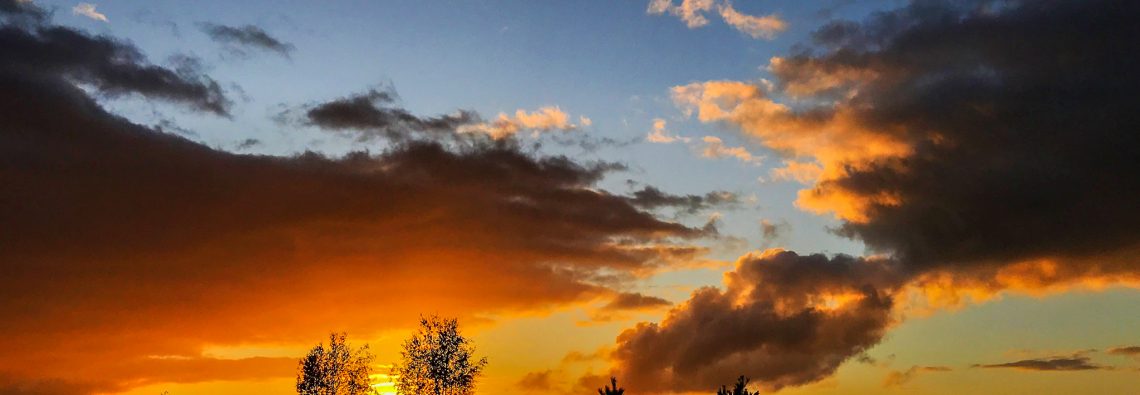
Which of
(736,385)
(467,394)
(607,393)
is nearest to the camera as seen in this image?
(607,393)

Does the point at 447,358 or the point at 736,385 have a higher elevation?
the point at 447,358

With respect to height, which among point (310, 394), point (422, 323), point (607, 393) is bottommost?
point (607, 393)

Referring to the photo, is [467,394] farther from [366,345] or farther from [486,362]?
[366,345]

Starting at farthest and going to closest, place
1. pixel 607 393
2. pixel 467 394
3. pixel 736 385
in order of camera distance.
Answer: pixel 467 394 < pixel 736 385 < pixel 607 393

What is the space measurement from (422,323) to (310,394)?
1499cm

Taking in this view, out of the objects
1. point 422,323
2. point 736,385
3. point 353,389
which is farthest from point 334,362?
point 736,385

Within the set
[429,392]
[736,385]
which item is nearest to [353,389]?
[429,392]

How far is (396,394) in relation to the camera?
304 ft

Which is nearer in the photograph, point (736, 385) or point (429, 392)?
point (736, 385)

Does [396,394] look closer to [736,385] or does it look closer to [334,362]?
[334,362]

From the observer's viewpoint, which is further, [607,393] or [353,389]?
[353,389]

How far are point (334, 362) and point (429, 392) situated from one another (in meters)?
12.2

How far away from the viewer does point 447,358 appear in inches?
3644

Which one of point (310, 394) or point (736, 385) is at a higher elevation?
point (310, 394)
